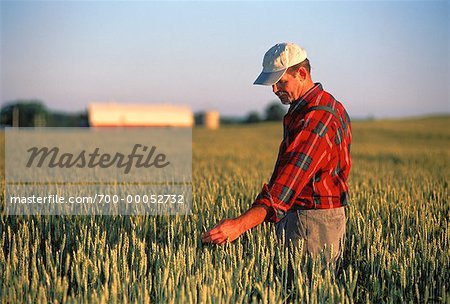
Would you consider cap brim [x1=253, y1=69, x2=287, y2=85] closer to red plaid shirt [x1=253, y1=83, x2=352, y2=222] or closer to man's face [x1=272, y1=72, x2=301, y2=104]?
man's face [x1=272, y1=72, x2=301, y2=104]

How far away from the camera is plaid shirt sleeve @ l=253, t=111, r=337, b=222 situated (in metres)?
2.94

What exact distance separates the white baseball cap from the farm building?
57594 mm

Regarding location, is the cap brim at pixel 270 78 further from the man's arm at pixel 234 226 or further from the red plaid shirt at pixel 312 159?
the man's arm at pixel 234 226

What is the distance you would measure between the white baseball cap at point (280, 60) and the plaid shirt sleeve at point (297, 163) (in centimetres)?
28

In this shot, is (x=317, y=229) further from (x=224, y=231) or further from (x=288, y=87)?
(x=288, y=87)

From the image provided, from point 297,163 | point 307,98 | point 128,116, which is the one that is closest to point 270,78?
point 307,98

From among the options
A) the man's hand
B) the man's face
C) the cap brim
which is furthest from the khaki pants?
the cap brim

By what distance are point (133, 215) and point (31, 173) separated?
19.6ft

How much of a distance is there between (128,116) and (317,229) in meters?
57.8

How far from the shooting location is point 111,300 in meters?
2.82

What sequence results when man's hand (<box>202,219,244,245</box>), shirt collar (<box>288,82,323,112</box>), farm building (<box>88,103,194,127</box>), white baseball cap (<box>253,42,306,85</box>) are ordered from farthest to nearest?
farm building (<box>88,103,194,127</box>) < shirt collar (<box>288,82,323,112</box>) < white baseball cap (<box>253,42,306,85</box>) < man's hand (<box>202,219,244,245</box>)

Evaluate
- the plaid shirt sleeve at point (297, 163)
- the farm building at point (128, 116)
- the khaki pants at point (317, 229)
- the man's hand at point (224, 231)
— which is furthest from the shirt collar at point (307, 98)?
the farm building at point (128, 116)

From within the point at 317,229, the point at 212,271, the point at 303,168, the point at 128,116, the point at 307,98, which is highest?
the point at 128,116

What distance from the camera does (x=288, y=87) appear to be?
3.13 metres
